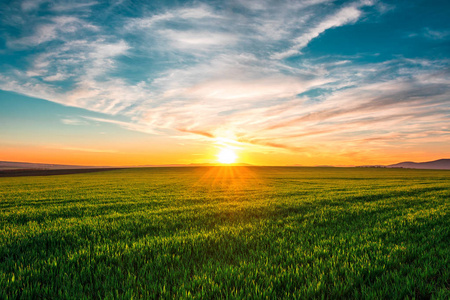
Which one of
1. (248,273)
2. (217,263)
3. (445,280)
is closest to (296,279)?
(248,273)

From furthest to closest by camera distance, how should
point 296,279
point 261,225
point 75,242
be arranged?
1. point 261,225
2. point 75,242
3. point 296,279

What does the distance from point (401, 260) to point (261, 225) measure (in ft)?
13.4

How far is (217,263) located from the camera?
488 cm

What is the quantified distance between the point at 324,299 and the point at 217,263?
6.90 feet

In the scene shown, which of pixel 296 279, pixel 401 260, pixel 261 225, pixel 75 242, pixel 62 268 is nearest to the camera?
pixel 296 279

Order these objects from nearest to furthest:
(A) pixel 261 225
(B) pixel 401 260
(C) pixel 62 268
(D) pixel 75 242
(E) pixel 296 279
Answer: (E) pixel 296 279, (C) pixel 62 268, (B) pixel 401 260, (D) pixel 75 242, (A) pixel 261 225

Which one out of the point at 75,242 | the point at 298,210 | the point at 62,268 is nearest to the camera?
the point at 62,268

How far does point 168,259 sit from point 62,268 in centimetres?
204

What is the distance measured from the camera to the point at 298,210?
11406 mm

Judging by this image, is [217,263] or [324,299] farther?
[217,263]

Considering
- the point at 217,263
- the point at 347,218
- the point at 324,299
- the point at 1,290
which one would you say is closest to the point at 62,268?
the point at 1,290

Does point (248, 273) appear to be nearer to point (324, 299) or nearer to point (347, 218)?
point (324, 299)

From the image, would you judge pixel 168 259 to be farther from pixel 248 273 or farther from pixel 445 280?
pixel 445 280

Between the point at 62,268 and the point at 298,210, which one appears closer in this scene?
the point at 62,268
